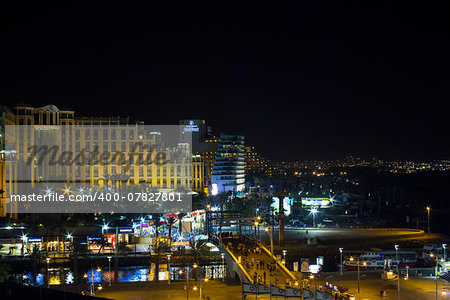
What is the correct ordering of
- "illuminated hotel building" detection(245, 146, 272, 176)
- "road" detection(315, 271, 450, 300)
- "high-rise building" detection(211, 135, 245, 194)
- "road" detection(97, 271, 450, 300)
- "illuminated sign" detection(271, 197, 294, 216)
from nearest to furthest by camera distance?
"road" detection(315, 271, 450, 300)
"road" detection(97, 271, 450, 300)
"illuminated sign" detection(271, 197, 294, 216)
"high-rise building" detection(211, 135, 245, 194)
"illuminated hotel building" detection(245, 146, 272, 176)

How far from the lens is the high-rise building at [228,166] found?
101688 mm

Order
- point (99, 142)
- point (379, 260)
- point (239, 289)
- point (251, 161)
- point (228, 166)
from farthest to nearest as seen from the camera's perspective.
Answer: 1. point (251, 161)
2. point (228, 166)
3. point (99, 142)
4. point (379, 260)
5. point (239, 289)

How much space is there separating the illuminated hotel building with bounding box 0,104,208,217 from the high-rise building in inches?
880

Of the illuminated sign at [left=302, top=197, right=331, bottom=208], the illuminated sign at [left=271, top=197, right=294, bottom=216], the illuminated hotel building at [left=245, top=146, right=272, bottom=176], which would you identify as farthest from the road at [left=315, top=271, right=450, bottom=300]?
the illuminated hotel building at [left=245, top=146, right=272, bottom=176]

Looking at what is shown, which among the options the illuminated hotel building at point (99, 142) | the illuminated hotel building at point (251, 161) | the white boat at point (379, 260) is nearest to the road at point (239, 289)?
the white boat at point (379, 260)

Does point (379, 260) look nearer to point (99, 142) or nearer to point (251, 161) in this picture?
point (99, 142)

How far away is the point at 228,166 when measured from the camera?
103000mm

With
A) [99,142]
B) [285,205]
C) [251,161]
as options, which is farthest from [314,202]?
[251,161]

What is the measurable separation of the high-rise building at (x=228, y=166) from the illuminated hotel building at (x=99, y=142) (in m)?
22.3

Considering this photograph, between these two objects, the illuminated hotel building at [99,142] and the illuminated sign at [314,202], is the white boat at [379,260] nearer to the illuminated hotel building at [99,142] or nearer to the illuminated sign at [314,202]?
the illuminated hotel building at [99,142]

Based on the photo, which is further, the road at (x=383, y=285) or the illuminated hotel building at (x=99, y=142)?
the illuminated hotel building at (x=99, y=142)

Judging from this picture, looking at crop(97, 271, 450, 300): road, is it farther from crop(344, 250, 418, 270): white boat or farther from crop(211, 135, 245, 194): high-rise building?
crop(211, 135, 245, 194): high-rise building

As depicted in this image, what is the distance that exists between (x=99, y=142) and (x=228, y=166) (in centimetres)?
3809

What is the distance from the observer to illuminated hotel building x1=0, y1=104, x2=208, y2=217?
6309cm
